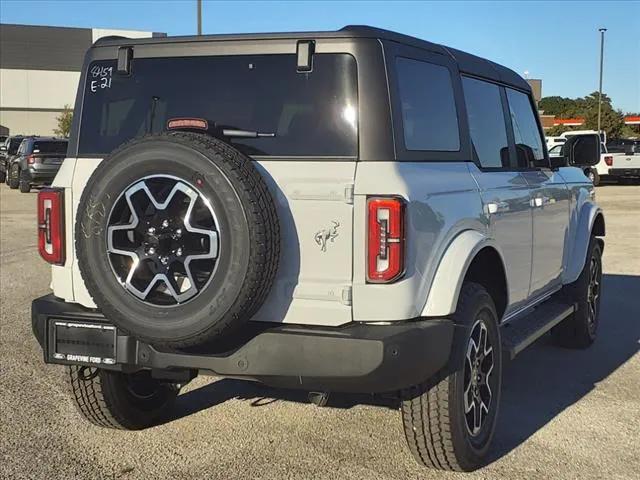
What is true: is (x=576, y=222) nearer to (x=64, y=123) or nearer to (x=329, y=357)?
(x=329, y=357)

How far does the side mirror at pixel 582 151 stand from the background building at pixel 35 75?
66.9 metres

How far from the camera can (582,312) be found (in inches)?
239

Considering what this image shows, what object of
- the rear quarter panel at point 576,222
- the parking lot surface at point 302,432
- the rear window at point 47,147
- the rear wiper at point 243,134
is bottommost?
the parking lot surface at point 302,432

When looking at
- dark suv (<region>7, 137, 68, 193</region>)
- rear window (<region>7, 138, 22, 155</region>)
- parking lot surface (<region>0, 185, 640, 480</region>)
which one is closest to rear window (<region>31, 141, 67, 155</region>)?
dark suv (<region>7, 137, 68, 193</region>)

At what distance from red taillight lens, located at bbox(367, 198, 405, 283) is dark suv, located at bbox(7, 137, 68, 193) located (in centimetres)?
2069

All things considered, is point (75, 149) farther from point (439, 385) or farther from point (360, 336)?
point (439, 385)

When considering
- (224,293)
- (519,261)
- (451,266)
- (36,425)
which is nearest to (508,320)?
(519,261)

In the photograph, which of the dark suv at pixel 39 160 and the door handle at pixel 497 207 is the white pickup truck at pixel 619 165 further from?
the door handle at pixel 497 207

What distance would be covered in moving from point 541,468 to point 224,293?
1.89 meters

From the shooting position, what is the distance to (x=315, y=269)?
3307 millimetres

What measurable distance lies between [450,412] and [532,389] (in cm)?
185

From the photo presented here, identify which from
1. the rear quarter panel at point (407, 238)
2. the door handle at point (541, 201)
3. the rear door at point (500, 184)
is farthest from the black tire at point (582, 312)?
the rear quarter panel at point (407, 238)

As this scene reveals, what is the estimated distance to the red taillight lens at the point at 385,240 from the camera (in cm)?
315

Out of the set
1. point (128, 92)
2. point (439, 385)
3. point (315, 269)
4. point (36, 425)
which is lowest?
point (36, 425)
